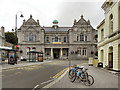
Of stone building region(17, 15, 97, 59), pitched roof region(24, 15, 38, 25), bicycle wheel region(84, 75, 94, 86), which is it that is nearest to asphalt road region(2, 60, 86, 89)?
bicycle wheel region(84, 75, 94, 86)

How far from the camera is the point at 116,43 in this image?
13742mm

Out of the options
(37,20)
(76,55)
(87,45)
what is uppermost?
(37,20)

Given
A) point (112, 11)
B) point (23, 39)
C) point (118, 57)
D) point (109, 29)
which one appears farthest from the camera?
point (23, 39)

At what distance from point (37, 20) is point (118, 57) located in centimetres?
4463

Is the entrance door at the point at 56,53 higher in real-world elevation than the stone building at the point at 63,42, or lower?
lower

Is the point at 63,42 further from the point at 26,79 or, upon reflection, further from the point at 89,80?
the point at 89,80

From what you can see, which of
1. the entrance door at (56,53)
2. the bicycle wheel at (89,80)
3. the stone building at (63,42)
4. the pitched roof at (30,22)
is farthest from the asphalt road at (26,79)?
the entrance door at (56,53)

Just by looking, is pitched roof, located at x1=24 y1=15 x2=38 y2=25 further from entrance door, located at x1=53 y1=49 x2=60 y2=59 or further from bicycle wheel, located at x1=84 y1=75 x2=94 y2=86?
bicycle wheel, located at x1=84 y1=75 x2=94 y2=86

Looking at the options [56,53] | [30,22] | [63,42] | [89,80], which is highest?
[30,22]

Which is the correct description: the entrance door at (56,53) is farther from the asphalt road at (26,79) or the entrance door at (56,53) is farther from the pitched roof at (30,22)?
the asphalt road at (26,79)

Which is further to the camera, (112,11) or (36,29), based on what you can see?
(36,29)

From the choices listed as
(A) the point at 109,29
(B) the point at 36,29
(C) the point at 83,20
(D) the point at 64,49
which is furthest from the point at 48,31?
(A) the point at 109,29

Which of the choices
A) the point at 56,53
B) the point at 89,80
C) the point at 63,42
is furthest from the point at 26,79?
the point at 56,53

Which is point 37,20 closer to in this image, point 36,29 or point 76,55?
point 36,29
